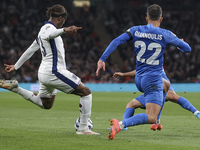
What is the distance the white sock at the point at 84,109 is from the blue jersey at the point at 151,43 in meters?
Answer: 1.16

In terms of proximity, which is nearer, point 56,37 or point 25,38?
point 56,37

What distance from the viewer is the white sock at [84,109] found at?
242 inches

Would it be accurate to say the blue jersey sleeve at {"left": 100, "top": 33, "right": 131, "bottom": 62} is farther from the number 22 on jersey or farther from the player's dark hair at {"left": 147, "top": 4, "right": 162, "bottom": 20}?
the player's dark hair at {"left": 147, "top": 4, "right": 162, "bottom": 20}

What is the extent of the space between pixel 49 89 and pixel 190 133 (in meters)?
2.57

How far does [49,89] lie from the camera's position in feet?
20.8

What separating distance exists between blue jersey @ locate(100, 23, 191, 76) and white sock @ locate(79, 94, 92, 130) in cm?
116

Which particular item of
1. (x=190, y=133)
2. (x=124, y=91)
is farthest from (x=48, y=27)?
(x=124, y=91)

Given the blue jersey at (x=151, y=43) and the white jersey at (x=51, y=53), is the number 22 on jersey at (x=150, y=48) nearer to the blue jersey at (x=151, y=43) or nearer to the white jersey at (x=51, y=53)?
the blue jersey at (x=151, y=43)

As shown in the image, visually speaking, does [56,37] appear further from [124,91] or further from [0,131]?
[124,91]

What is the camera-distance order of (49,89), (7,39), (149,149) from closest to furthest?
(149,149), (49,89), (7,39)

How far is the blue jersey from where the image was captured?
5.35 meters

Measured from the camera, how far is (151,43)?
538 cm

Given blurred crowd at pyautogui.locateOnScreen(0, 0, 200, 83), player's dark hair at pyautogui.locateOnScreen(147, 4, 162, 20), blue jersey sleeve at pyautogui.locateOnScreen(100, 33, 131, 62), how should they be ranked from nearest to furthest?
blue jersey sleeve at pyautogui.locateOnScreen(100, 33, 131, 62) → player's dark hair at pyautogui.locateOnScreen(147, 4, 162, 20) → blurred crowd at pyautogui.locateOnScreen(0, 0, 200, 83)

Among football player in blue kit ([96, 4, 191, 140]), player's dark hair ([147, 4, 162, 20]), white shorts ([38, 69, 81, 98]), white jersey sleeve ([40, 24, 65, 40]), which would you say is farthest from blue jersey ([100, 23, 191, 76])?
white shorts ([38, 69, 81, 98])
